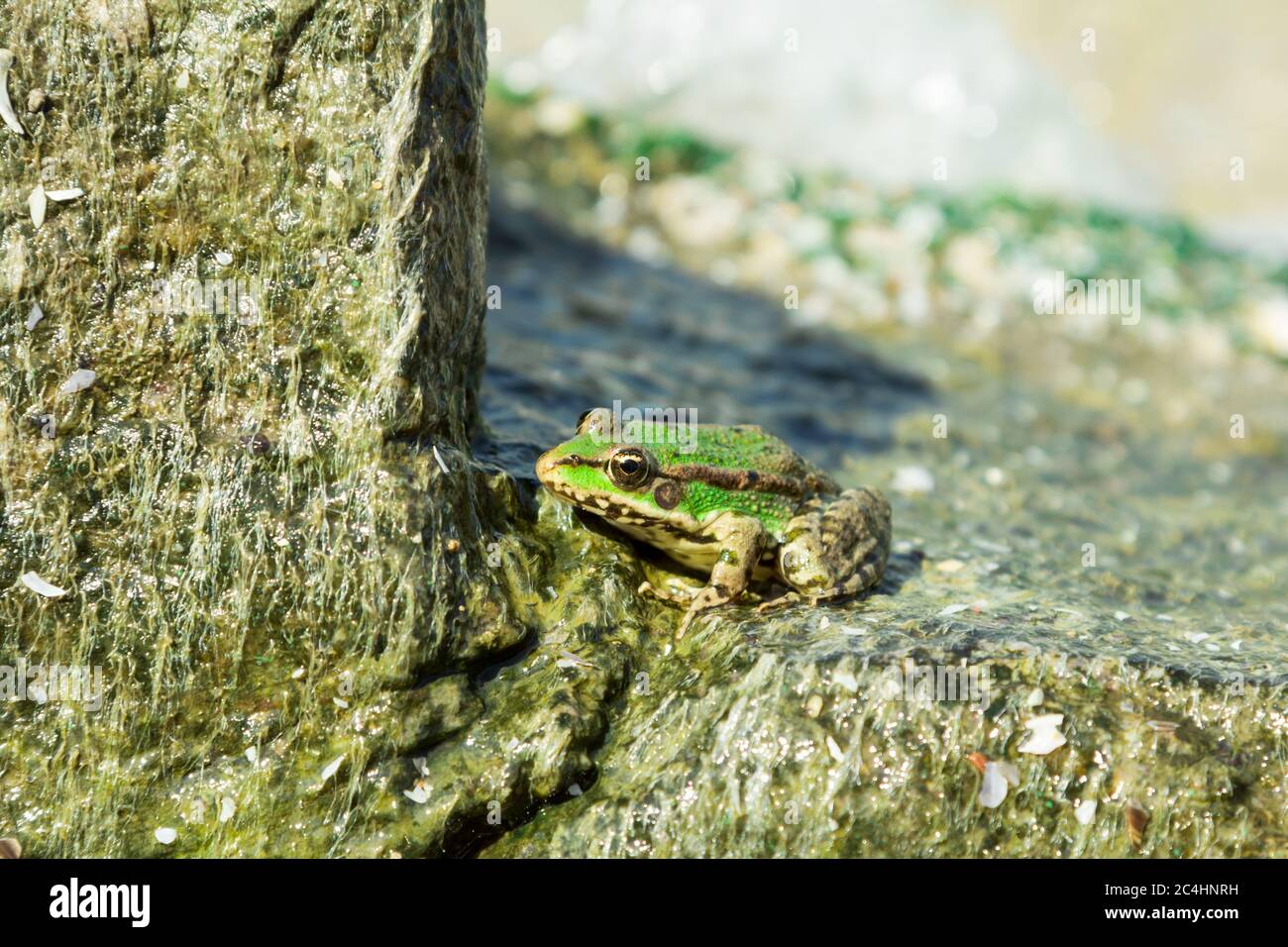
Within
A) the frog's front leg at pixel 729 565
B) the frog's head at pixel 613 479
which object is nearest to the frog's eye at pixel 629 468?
the frog's head at pixel 613 479

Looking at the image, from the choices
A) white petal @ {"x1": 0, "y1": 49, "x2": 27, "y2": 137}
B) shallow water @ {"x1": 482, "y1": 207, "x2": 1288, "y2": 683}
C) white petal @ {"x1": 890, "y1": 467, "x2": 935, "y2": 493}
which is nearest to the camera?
white petal @ {"x1": 0, "y1": 49, "x2": 27, "y2": 137}

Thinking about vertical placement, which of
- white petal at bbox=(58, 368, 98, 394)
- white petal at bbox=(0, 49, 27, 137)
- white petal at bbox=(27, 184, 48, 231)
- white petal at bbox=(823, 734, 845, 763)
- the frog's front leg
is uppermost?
white petal at bbox=(0, 49, 27, 137)

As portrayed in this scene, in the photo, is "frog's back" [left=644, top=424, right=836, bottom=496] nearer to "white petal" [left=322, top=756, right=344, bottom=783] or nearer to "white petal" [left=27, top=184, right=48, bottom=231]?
"white petal" [left=322, top=756, right=344, bottom=783]

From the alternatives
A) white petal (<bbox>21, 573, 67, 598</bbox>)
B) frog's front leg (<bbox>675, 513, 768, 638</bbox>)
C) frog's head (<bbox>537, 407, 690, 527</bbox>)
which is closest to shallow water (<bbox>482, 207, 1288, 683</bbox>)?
frog's head (<bbox>537, 407, 690, 527</bbox>)

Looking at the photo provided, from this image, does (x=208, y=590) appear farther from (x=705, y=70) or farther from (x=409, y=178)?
(x=705, y=70)

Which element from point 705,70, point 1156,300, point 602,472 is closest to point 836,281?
point 1156,300

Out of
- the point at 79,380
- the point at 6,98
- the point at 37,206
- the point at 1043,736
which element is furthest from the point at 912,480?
the point at 6,98

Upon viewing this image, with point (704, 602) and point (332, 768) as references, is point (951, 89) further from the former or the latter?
point (332, 768)
